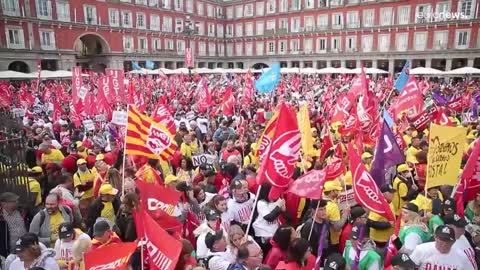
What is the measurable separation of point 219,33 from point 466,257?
59124 mm

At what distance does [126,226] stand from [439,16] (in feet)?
147

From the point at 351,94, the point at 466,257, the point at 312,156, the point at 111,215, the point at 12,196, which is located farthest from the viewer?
the point at 351,94

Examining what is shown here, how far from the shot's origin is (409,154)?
7.47 meters

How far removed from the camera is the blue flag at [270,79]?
45.8 ft

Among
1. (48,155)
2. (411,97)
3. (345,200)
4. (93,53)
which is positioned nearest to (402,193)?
(345,200)

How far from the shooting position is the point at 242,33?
59.2 meters

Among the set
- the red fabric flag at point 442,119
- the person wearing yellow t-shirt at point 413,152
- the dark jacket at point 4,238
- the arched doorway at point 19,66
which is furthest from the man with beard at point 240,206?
the arched doorway at point 19,66

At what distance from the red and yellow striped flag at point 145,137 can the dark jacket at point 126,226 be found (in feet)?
4.83

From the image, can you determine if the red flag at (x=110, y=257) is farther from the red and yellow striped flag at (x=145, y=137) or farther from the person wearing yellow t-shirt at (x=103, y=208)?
the red and yellow striped flag at (x=145, y=137)

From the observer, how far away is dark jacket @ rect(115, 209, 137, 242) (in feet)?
15.3

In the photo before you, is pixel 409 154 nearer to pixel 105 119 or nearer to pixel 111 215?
pixel 111 215

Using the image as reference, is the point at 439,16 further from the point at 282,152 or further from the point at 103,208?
the point at 103,208

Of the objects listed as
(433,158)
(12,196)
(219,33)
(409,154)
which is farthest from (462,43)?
(12,196)

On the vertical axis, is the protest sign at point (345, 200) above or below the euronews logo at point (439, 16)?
below
